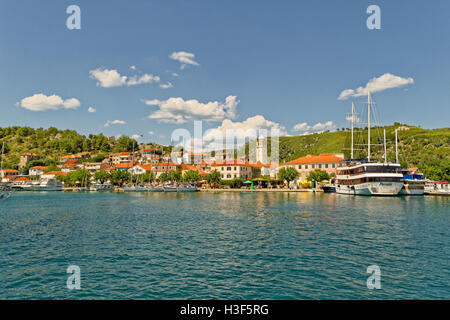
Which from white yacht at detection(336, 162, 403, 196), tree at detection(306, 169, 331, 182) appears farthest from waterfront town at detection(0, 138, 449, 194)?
white yacht at detection(336, 162, 403, 196)

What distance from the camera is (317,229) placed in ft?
94.8

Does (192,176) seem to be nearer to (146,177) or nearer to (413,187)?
(146,177)

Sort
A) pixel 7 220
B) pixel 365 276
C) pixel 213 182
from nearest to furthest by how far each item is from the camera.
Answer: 1. pixel 365 276
2. pixel 7 220
3. pixel 213 182

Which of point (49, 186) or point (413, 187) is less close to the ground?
point (413, 187)

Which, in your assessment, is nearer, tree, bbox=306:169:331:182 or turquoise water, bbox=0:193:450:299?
turquoise water, bbox=0:193:450:299

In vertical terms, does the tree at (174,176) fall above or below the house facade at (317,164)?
below

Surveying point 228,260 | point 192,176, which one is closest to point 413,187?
point 228,260

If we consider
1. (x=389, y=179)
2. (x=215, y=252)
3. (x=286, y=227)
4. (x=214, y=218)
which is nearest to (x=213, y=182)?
(x=389, y=179)

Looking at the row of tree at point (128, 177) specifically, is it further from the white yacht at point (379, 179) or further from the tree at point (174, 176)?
the white yacht at point (379, 179)

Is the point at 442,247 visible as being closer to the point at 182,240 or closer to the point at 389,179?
the point at 182,240

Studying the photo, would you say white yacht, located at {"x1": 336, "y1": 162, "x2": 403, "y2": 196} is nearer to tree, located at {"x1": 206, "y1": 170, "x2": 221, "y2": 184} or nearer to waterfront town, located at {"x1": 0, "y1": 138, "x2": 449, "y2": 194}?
waterfront town, located at {"x1": 0, "y1": 138, "x2": 449, "y2": 194}

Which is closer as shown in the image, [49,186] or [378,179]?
[378,179]

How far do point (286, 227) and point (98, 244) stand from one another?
58.5ft

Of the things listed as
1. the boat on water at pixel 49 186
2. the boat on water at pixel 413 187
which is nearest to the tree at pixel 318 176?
the boat on water at pixel 413 187
